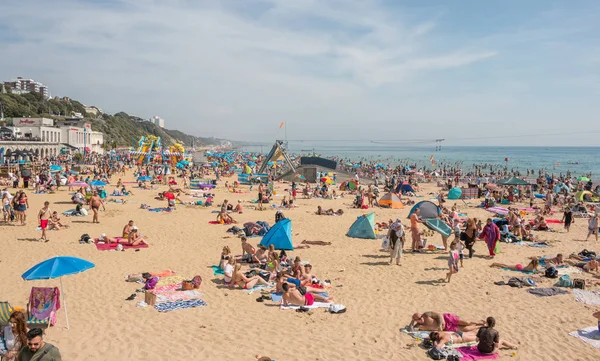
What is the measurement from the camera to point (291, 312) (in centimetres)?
766

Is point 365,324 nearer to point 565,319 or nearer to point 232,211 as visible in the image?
point 565,319

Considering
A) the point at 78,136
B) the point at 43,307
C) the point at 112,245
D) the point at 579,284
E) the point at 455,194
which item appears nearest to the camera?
the point at 43,307

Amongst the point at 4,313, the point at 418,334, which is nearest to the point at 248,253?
the point at 418,334

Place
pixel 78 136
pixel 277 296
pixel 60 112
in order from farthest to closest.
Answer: pixel 60 112, pixel 78 136, pixel 277 296

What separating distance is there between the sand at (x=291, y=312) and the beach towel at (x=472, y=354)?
0.36 meters

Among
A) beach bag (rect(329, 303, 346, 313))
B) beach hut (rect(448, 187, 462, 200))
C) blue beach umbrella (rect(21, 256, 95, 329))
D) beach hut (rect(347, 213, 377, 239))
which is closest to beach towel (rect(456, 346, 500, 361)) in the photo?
beach bag (rect(329, 303, 346, 313))

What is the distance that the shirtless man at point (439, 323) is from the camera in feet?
22.5

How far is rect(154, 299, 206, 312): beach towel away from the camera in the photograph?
298 inches

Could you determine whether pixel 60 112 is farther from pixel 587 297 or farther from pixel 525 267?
pixel 587 297

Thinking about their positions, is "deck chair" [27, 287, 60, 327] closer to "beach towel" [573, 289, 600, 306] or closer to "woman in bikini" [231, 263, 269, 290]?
"woman in bikini" [231, 263, 269, 290]

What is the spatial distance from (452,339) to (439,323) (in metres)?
0.40

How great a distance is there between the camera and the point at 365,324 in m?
7.18

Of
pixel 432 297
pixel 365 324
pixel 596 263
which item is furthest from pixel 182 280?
pixel 596 263

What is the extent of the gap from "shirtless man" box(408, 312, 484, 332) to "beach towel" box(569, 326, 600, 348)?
1.55 m
